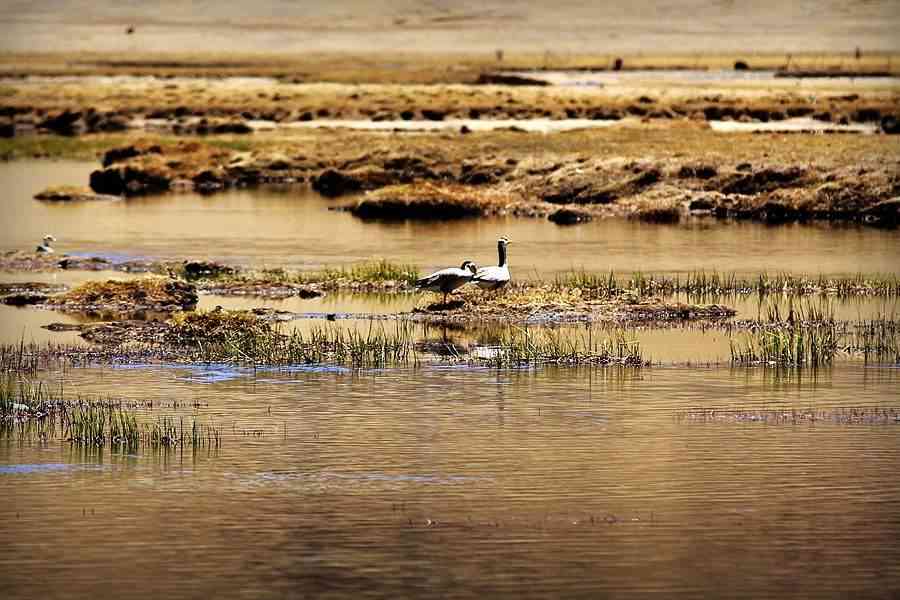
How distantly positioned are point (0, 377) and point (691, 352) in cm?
771

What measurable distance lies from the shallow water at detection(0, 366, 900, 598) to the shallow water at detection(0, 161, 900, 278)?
1103 cm

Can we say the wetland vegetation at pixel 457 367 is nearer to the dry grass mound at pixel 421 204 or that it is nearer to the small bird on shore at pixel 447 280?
the dry grass mound at pixel 421 204

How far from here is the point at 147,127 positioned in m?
71.6

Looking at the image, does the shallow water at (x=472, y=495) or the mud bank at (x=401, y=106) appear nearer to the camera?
the shallow water at (x=472, y=495)

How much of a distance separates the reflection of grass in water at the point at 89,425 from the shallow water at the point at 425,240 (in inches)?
475

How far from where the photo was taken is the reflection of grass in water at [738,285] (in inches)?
1042

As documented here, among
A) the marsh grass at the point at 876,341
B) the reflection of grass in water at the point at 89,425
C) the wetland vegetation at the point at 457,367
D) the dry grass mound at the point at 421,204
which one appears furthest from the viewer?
the dry grass mound at the point at 421,204

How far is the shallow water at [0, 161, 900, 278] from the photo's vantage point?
31062 mm

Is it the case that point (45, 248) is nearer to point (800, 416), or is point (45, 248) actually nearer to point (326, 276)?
point (326, 276)

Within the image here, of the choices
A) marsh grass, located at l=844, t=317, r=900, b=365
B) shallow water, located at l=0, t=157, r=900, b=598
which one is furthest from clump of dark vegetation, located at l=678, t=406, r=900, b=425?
marsh grass, located at l=844, t=317, r=900, b=365

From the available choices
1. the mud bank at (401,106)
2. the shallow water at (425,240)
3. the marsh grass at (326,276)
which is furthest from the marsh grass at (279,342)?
the mud bank at (401,106)

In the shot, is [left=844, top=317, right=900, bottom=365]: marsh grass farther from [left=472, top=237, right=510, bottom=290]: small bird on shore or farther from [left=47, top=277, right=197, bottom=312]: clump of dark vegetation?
[left=47, top=277, right=197, bottom=312]: clump of dark vegetation

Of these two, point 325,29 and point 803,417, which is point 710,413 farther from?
point 325,29

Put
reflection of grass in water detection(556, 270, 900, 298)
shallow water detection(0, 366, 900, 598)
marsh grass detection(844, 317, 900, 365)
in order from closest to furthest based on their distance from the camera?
shallow water detection(0, 366, 900, 598) < marsh grass detection(844, 317, 900, 365) < reflection of grass in water detection(556, 270, 900, 298)
